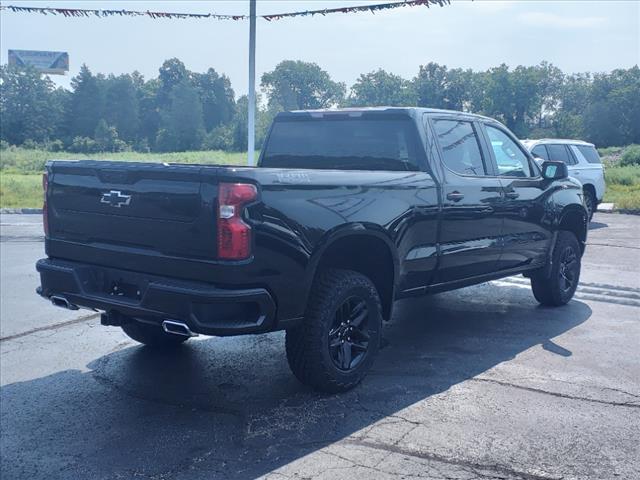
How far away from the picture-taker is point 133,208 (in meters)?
4.73

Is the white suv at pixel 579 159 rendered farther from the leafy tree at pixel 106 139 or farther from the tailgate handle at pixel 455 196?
the leafy tree at pixel 106 139

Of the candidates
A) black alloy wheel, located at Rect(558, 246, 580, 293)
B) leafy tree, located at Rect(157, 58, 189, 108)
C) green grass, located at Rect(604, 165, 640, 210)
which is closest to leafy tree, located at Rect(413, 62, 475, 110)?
green grass, located at Rect(604, 165, 640, 210)

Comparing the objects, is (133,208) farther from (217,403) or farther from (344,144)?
(344,144)

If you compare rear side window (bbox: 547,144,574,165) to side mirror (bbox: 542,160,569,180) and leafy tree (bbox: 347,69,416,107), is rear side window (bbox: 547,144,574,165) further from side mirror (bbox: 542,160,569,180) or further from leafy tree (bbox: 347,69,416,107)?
leafy tree (bbox: 347,69,416,107)

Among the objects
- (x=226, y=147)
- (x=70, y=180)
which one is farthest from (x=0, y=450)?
(x=226, y=147)

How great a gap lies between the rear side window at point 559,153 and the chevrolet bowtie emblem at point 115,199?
12081 mm

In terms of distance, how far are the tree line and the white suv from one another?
9.66 m

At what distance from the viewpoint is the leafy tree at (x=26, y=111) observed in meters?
77.9

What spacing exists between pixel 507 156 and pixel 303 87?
92.0ft

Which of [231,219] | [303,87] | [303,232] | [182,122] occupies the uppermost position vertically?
[303,87]

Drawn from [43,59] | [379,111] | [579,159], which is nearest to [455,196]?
[379,111]

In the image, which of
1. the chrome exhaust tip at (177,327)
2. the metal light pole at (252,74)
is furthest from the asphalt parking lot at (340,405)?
the metal light pole at (252,74)

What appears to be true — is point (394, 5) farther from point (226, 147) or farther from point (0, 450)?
point (226, 147)

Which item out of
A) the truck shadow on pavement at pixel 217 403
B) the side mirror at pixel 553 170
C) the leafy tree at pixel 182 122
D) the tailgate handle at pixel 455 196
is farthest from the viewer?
the leafy tree at pixel 182 122
